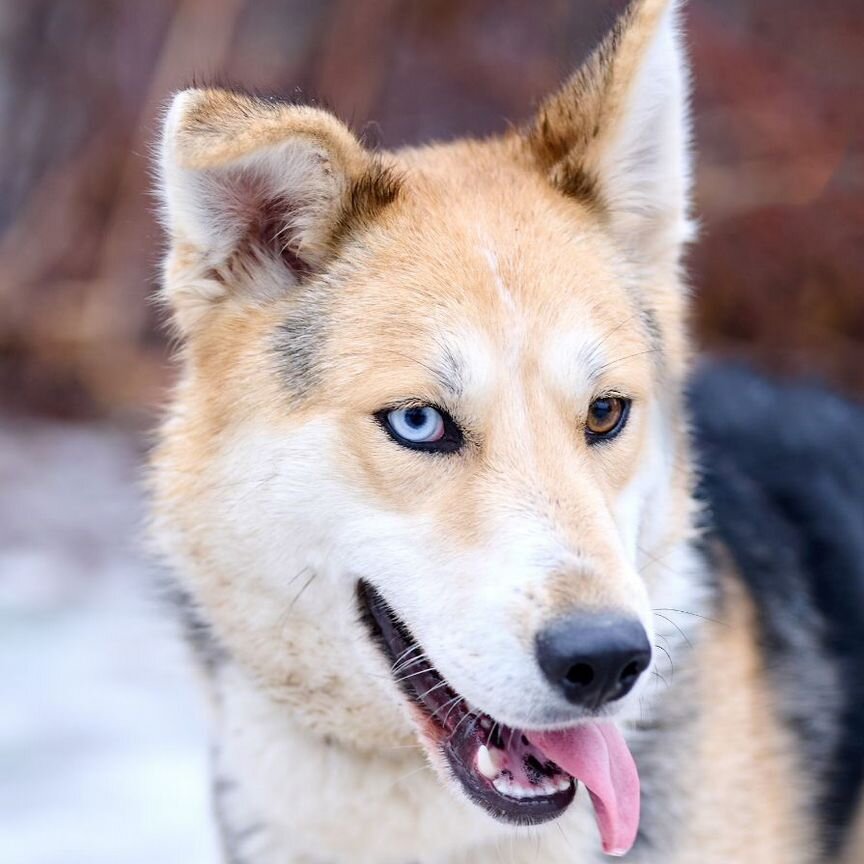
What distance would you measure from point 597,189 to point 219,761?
1681 mm

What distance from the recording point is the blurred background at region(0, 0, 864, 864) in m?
5.02

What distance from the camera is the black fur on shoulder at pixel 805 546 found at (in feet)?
10.9

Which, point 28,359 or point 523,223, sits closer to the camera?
point 523,223

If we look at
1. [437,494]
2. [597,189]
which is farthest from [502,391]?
[597,189]

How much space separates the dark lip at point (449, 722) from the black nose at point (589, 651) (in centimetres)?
32

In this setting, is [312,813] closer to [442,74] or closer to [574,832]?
[574,832]

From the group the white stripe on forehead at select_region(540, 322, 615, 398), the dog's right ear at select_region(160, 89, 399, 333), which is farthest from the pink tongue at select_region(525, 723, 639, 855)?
the dog's right ear at select_region(160, 89, 399, 333)

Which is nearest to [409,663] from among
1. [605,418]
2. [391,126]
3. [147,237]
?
[605,418]

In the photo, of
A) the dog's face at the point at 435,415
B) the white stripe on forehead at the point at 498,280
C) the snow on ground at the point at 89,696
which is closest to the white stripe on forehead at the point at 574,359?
the dog's face at the point at 435,415

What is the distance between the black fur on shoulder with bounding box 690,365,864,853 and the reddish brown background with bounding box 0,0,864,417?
326 cm

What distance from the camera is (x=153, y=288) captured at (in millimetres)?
3154

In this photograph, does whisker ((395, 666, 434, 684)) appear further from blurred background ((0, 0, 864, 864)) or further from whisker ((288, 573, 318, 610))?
blurred background ((0, 0, 864, 864))

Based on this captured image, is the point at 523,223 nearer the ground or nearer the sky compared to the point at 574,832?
nearer the sky

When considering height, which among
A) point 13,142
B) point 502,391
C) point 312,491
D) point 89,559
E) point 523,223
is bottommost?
point 89,559
